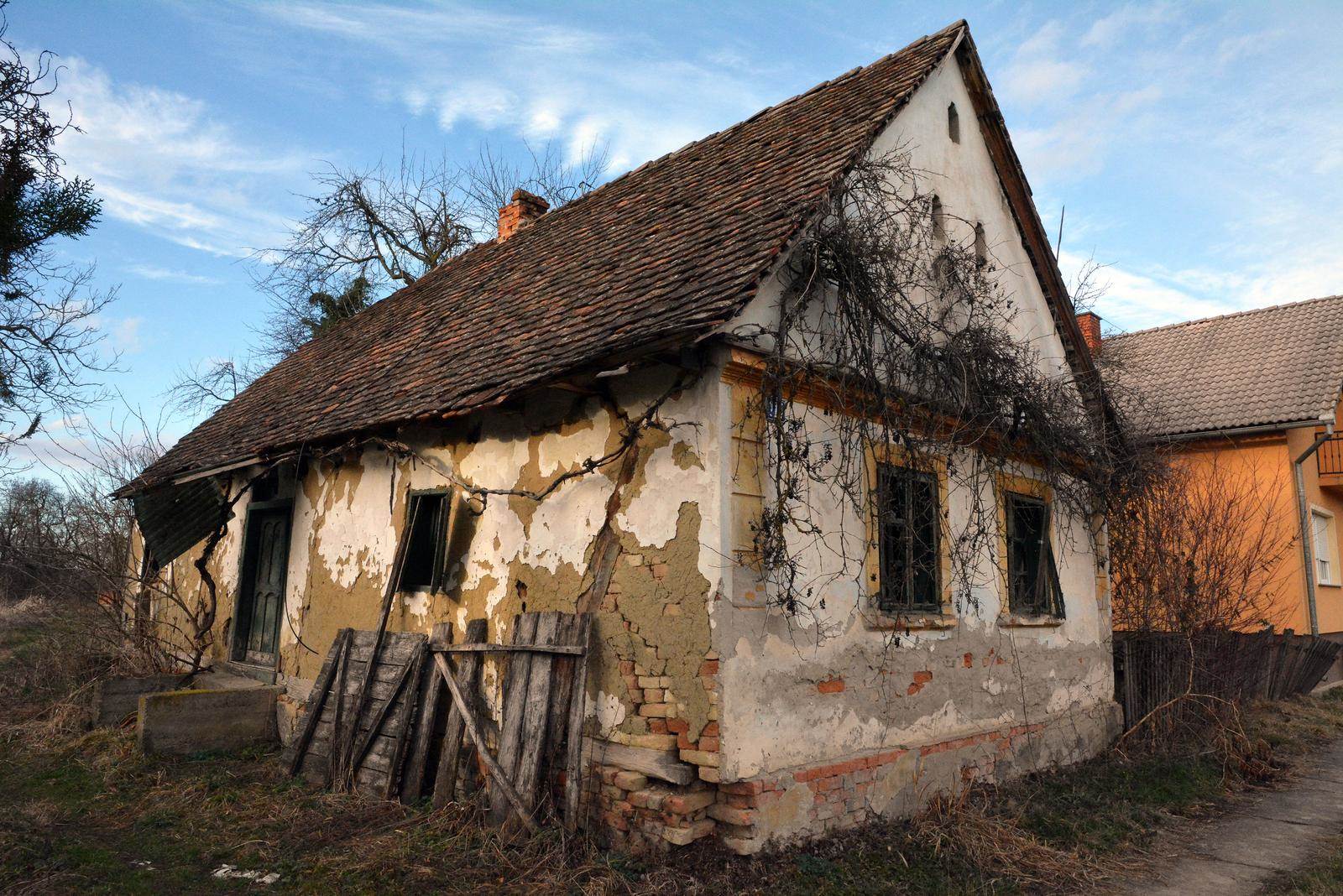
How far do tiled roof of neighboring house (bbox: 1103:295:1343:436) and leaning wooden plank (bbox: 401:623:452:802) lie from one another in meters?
11.3

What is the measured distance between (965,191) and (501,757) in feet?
21.1

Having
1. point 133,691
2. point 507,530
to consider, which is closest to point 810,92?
point 507,530

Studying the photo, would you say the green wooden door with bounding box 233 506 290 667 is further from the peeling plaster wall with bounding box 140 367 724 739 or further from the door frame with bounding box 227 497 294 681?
the peeling plaster wall with bounding box 140 367 724 739

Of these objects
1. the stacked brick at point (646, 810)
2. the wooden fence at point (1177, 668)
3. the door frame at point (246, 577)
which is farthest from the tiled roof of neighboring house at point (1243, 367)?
the door frame at point (246, 577)

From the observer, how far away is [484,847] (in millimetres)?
5383

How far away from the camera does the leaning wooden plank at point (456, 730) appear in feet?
20.4

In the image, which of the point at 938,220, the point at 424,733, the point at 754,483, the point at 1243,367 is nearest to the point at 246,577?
the point at 424,733

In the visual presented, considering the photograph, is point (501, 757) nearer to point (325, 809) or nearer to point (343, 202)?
point (325, 809)

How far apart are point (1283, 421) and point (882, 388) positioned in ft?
38.0

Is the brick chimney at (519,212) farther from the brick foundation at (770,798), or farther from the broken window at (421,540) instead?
the brick foundation at (770,798)

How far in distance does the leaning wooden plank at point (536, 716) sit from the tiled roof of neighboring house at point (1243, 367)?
11.0 meters

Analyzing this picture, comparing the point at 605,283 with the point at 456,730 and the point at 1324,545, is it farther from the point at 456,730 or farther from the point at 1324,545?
the point at 1324,545

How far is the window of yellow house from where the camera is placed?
15289mm

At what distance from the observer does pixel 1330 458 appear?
1566cm
